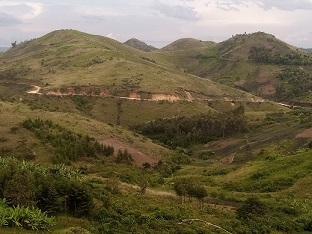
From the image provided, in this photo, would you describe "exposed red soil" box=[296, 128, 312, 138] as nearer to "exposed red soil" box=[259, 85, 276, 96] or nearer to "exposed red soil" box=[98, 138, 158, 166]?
"exposed red soil" box=[98, 138, 158, 166]

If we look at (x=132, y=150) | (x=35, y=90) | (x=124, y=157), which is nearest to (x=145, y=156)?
(x=132, y=150)

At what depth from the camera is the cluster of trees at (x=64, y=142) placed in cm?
6281

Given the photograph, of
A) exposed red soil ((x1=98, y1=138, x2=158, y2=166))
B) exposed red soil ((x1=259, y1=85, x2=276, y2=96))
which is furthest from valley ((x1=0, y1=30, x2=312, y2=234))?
exposed red soil ((x1=259, y1=85, x2=276, y2=96))

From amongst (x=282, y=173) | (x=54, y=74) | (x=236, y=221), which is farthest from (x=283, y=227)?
(x=54, y=74)

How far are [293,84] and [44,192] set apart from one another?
528 feet

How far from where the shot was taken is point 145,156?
7544 cm

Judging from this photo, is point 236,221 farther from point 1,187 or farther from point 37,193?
point 1,187

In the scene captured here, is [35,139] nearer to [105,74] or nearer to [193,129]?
[193,129]

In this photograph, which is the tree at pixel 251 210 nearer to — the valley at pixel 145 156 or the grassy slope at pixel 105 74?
the valley at pixel 145 156

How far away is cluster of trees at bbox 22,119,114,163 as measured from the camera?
62.8 metres

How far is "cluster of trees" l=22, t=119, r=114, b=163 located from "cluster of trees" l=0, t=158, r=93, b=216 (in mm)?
28207

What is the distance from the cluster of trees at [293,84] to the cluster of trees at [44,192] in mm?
146210

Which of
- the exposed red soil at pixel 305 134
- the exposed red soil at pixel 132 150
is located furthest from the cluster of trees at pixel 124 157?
the exposed red soil at pixel 305 134

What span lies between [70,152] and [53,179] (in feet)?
101
